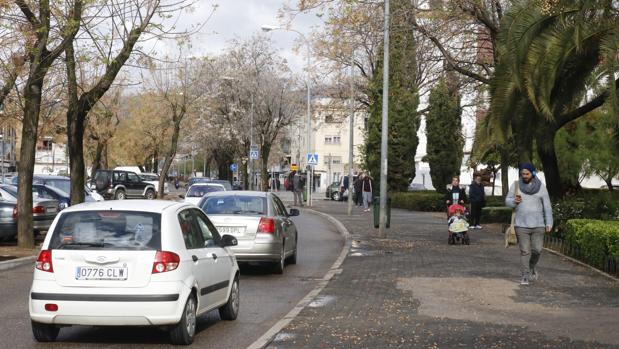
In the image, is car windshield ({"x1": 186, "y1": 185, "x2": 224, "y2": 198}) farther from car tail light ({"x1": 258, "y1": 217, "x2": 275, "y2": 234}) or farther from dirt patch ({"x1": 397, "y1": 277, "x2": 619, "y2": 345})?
dirt patch ({"x1": 397, "y1": 277, "x2": 619, "y2": 345})

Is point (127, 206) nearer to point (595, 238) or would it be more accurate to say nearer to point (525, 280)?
point (525, 280)

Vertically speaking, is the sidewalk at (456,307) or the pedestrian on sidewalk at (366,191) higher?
the pedestrian on sidewalk at (366,191)

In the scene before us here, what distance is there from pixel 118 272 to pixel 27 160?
11.6 metres

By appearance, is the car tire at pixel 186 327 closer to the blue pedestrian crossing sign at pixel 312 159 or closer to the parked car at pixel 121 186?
the blue pedestrian crossing sign at pixel 312 159

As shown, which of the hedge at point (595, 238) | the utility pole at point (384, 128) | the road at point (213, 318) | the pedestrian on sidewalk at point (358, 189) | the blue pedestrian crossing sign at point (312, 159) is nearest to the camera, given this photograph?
the road at point (213, 318)

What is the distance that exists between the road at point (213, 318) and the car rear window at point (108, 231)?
0.98m

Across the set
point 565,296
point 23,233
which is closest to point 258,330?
point 565,296

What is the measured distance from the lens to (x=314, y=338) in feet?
29.1

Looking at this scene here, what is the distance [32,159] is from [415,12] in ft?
34.8

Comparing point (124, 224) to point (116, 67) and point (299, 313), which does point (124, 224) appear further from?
point (116, 67)

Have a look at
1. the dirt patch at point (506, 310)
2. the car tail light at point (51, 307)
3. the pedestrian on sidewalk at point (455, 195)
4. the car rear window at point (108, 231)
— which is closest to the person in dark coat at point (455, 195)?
the pedestrian on sidewalk at point (455, 195)

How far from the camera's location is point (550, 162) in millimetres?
23953

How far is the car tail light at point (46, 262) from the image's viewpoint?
8.24m

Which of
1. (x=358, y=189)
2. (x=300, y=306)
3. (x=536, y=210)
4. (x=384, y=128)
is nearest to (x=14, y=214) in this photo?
(x=384, y=128)
